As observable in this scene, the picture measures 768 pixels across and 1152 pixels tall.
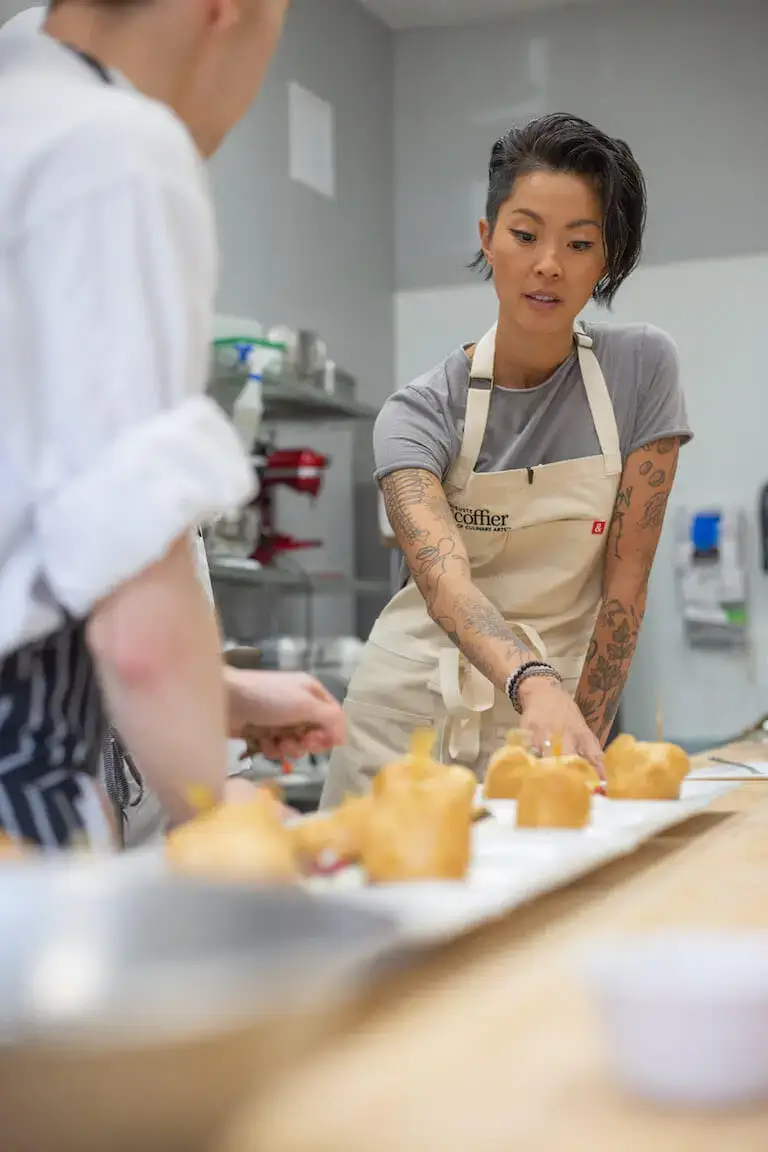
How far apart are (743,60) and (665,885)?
499 centimetres

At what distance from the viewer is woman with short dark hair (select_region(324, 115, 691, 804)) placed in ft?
7.25

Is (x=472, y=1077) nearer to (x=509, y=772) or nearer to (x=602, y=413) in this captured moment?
(x=509, y=772)

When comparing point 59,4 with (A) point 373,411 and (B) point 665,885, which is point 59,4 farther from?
(A) point 373,411

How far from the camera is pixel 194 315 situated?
0.90 meters

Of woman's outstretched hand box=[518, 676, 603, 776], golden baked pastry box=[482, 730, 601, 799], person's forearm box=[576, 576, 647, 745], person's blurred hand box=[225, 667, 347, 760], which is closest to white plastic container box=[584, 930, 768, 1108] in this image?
person's blurred hand box=[225, 667, 347, 760]

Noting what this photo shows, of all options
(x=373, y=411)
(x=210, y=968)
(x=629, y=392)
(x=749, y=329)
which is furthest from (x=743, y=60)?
(x=210, y=968)

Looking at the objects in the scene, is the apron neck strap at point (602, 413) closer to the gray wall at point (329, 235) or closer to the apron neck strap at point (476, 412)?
the apron neck strap at point (476, 412)

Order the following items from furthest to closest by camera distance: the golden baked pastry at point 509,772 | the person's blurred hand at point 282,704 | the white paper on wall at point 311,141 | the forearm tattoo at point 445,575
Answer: the white paper on wall at point 311,141 < the forearm tattoo at point 445,575 < the golden baked pastry at point 509,772 < the person's blurred hand at point 282,704

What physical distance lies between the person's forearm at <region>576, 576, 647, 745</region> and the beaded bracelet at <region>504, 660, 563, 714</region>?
37cm

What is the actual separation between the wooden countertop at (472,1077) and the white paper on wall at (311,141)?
15.0 ft

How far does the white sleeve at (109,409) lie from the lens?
2.74ft

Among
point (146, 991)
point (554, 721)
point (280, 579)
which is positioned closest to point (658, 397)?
point (554, 721)

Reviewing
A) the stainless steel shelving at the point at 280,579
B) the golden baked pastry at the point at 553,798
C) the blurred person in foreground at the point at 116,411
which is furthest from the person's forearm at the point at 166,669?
the stainless steel shelving at the point at 280,579

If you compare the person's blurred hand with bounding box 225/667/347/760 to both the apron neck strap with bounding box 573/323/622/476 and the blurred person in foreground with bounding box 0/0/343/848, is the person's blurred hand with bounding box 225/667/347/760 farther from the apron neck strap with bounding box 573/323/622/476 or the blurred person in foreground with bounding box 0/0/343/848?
the apron neck strap with bounding box 573/323/622/476
